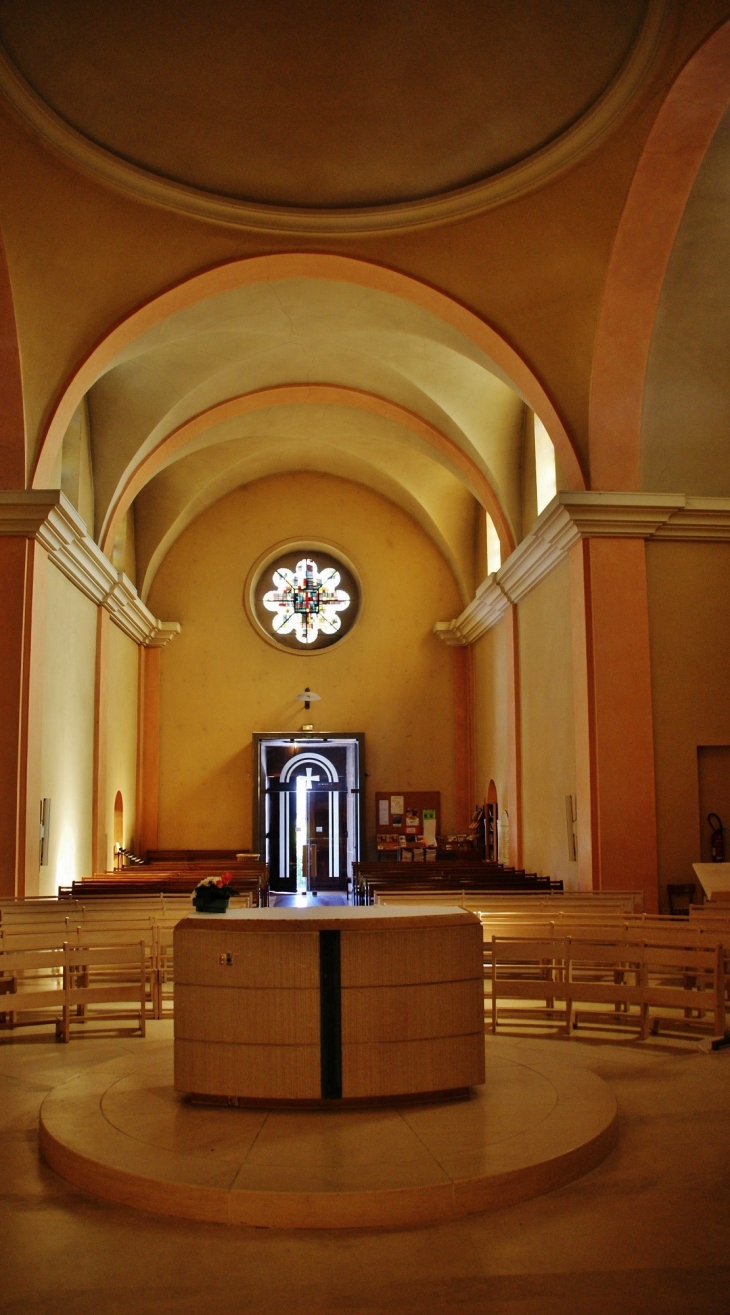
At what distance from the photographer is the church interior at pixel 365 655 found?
3.61 metres

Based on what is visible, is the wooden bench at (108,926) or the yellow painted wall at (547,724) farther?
the yellow painted wall at (547,724)

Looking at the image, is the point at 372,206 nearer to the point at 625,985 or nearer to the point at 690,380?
the point at 690,380

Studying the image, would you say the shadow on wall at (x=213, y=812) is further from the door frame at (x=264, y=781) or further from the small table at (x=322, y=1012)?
the small table at (x=322, y=1012)

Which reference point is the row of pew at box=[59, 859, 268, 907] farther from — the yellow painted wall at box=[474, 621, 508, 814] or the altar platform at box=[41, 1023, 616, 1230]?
the altar platform at box=[41, 1023, 616, 1230]

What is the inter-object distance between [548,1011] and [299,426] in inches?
477

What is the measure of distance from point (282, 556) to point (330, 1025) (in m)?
15.6

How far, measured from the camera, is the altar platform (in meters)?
3.41

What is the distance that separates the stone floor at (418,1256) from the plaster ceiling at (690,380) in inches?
345

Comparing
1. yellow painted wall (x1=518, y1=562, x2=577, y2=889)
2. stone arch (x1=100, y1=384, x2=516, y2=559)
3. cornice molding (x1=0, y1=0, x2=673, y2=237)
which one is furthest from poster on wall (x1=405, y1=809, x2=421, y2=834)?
cornice molding (x1=0, y1=0, x2=673, y2=237)

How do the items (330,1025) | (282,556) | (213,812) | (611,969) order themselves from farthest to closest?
1. (282,556)
2. (213,812)
3. (611,969)
4. (330,1025)

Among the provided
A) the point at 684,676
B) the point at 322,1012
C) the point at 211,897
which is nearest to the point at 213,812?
the point at 684,676

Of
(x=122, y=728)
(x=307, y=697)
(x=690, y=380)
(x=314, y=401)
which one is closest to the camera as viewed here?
(x=690, y=380)

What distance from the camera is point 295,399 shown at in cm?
1514

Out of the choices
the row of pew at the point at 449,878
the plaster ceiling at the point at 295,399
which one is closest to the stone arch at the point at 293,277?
the plaster ceiling at the point at 295,399
